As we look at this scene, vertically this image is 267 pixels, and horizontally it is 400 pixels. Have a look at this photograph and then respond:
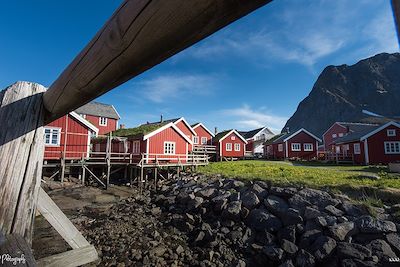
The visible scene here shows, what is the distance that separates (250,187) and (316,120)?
115m

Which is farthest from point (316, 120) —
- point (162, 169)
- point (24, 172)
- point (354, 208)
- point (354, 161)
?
point (24, 172)

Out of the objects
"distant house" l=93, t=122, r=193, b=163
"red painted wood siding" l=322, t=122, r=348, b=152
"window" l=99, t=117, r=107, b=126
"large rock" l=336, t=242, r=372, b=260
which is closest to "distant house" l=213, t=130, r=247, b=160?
"distant house" l=93, t=122, r=193, b=163

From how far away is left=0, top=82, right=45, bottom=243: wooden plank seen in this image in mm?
1317

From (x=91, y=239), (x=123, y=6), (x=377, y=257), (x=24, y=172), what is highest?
(x=123, y=6)

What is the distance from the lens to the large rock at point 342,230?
660cm

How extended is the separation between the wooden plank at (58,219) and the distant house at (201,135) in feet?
103

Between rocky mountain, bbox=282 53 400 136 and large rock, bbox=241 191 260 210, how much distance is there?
341ft

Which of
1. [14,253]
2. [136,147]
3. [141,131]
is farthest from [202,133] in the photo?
[14,253]

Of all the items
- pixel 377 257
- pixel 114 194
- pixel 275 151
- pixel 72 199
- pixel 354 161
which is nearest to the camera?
pixel 377 257

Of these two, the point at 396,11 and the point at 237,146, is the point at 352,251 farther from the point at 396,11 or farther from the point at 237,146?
the point at 237,146

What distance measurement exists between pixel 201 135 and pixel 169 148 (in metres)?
12.4

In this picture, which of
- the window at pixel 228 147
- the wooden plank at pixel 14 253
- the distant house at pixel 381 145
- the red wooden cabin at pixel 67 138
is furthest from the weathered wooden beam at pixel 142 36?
the window at pixel 228 147

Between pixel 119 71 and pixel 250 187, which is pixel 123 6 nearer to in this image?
pixel 119 71

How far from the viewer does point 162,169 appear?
22234 mm
